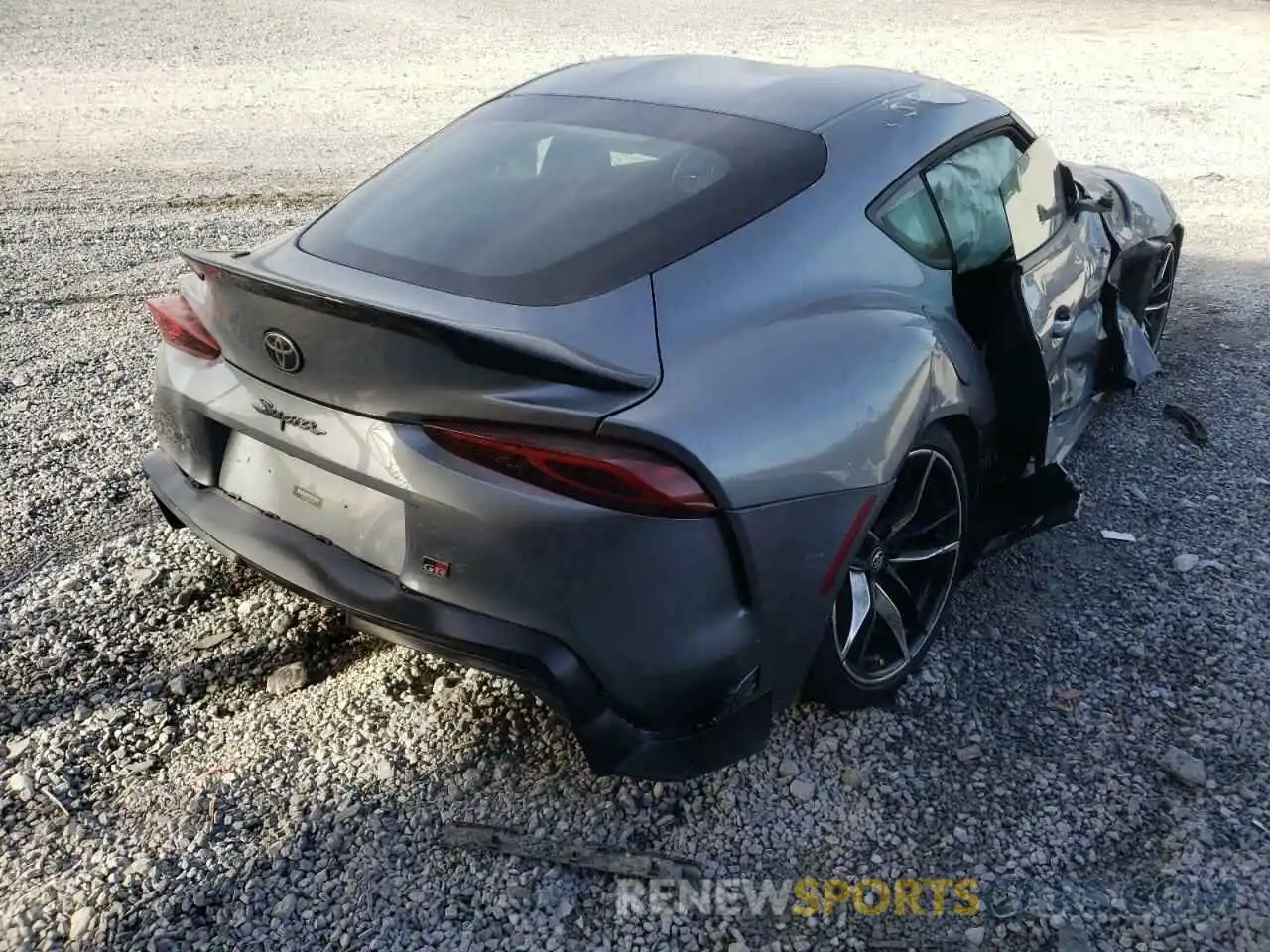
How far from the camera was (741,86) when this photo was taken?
3.27 m

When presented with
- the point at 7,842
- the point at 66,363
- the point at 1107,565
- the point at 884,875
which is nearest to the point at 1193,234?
the point at 1107,565

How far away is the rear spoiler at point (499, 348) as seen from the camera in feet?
7.14

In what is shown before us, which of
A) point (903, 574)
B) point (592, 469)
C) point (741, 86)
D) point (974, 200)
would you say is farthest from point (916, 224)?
point (592, 469)

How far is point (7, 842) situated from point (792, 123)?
8.68ft

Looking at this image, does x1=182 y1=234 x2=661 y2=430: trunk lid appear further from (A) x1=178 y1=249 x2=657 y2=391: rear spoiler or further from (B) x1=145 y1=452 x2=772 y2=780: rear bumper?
(B) x1=145 y1=452 x2=772 y2=780: rear bumper

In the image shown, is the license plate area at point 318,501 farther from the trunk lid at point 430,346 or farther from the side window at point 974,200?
the side window at point 974,200

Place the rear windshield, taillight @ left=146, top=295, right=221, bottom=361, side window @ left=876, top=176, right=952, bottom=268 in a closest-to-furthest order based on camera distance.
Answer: the rear windshield → taillight @ left=146, top=295, right=221, bottom=361 → side window @ left=876, top=176, right=952, bottom=268

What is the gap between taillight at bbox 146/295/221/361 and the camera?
2.71m

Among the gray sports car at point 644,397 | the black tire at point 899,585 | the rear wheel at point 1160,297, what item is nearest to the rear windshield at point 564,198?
the gray sports car at point 644,397

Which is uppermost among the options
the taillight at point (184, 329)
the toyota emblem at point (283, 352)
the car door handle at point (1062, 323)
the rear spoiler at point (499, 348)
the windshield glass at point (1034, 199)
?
the rear spoiler at point (499, 348)

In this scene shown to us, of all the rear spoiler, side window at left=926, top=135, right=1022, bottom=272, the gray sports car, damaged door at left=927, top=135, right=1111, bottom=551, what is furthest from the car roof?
the rear spoiler

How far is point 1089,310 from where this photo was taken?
3971mm

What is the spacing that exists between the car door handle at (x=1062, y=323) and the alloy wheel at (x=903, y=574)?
0.85 meters

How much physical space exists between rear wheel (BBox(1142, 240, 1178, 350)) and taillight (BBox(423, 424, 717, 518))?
11.9 ft
